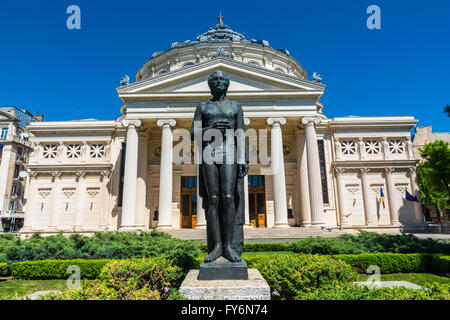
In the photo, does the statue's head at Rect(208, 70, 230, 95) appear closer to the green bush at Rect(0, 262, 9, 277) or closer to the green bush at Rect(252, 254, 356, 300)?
the green bush at Rect(252, 254, 356, 300)

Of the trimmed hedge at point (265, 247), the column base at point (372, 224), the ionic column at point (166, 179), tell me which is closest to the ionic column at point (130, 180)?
the ionic column at point (166, 179)

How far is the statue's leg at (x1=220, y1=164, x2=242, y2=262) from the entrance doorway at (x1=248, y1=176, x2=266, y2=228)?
25496 mm

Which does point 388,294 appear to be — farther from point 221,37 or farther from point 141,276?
point 221,37

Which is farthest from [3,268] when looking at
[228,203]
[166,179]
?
[166,179]

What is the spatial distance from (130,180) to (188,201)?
7.73m

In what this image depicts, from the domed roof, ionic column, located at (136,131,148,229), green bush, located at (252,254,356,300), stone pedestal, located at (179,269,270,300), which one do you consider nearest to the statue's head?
stone pedestal, located at (179,269,270,300)

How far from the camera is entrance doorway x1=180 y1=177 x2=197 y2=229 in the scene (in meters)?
30.4

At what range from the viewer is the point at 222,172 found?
17.9 feet

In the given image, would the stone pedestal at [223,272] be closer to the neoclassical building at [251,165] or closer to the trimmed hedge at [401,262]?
the trimmed hedge at [401,262]

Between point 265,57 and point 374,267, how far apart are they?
3378 cm

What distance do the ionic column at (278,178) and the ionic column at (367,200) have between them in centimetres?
1130
